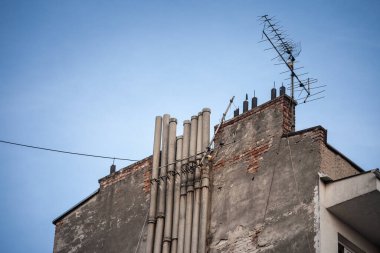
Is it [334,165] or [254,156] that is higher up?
[254,156]

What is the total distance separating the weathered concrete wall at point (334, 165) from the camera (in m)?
16.0

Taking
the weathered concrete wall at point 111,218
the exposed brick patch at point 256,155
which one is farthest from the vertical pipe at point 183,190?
the exposed brick patch at point 256,155

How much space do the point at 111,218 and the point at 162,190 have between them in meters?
2.13

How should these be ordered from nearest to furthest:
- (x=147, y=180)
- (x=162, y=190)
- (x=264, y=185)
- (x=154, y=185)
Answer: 1. (x=264, y=185)
2. (x=162, y=190)
3. (x=154, y=185)
4. (x=147, y=180)

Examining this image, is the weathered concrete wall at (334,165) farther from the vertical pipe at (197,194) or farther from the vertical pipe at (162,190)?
the vertical pipe at (162,190)

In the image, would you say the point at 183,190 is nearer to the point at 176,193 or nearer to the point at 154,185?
the point at 176,193

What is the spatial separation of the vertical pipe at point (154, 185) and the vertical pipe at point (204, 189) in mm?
1377

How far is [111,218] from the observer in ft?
65.0

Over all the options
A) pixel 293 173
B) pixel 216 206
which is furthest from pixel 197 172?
pixel 293 173

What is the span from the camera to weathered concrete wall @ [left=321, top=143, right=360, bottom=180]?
16.0 m

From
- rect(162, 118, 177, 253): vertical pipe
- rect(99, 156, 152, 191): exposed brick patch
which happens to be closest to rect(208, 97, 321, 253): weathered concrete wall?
rect(162, 118, 177, 253): vertical pipe

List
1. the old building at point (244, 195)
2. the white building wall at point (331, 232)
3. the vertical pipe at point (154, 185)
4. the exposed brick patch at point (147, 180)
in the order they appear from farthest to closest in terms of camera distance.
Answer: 1. the exposed brick patch at point (147, 180)
2. the vertical pipe at point (154, 185)
3. the old building at point (244, 195)
4. the white building wall at point (331, 232)

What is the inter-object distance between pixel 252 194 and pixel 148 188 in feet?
11.0

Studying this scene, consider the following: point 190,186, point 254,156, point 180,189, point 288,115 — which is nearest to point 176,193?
point 180,189
